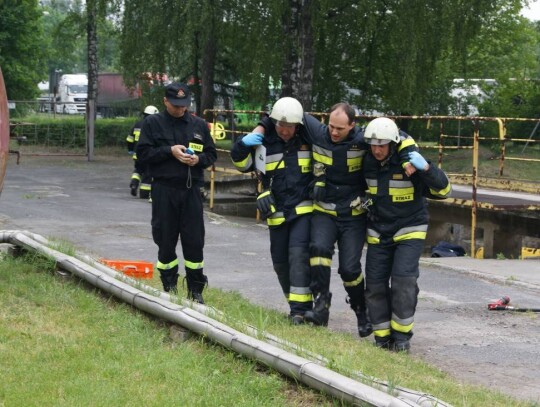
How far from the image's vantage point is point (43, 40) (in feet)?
155

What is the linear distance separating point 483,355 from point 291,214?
180 cm

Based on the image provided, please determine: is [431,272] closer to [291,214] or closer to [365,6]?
[291,214]

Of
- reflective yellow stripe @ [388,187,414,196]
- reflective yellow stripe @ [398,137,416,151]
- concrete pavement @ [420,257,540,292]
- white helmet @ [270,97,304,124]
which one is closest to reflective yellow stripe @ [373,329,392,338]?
reflective yellow stripe @ [388,187,414,196]

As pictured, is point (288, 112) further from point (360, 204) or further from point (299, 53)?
point (299, 53)

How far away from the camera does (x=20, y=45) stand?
42.4 meters

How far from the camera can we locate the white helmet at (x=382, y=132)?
7.24 metres

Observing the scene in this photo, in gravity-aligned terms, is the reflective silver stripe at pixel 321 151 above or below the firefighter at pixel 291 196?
above

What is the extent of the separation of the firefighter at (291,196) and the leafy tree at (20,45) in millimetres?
34380

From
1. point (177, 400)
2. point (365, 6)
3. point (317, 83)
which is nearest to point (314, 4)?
point (365, 6)

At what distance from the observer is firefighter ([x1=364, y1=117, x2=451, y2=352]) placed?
7.35 meters

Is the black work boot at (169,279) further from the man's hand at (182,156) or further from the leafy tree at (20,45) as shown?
the leafy tree at (20,45)

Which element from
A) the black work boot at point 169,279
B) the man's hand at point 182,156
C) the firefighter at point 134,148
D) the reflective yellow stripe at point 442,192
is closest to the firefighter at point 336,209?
the reflective yellow stripe at point 442,192

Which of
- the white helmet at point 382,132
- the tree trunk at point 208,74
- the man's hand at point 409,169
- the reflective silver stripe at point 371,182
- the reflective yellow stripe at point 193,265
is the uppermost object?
the tree trunk at point 208,74

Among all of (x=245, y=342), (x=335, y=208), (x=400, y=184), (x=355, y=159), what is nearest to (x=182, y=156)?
(x=335, y=208)
